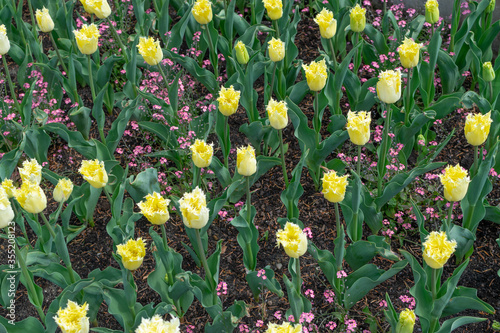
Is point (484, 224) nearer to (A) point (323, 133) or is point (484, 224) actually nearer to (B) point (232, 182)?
(A) point (323, 133)

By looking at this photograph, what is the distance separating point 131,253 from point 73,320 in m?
0.33

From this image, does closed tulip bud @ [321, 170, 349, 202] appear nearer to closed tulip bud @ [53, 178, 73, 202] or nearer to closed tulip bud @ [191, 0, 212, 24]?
closed tulip bud @ [53, 178, 73, 202]

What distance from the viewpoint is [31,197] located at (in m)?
2.20

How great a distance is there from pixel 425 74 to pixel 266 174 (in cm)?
99

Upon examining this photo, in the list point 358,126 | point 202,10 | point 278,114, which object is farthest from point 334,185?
point 202,10

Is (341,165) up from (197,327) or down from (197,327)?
up

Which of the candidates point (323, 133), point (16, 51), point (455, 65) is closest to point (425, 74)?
point (455, 65)

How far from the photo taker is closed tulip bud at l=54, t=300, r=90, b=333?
6.48ft

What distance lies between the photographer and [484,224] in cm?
296

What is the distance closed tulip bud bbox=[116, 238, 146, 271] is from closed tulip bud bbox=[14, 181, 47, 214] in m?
0.32

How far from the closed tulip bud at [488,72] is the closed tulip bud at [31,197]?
2.05m

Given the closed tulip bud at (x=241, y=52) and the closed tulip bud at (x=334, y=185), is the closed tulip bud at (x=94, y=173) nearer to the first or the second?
the closed tulip bud at (x=334, y=185)

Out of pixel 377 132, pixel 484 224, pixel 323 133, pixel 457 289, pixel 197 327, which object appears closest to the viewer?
pixel 457 289

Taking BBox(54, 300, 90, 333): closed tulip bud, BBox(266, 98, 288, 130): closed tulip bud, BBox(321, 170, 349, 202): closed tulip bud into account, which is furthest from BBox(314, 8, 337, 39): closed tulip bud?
BBox(54, 300, 90, 333): closed tulip bud
